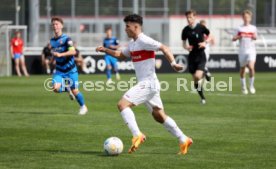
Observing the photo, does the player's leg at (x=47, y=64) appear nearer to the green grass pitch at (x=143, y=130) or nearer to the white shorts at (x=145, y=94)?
the green grass pitch at (x=143, y=130)

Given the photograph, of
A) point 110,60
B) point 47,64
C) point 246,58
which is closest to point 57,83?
point 246,58

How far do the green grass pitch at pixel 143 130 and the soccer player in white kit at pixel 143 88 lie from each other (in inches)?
14.7

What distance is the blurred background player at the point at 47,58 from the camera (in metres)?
38.7

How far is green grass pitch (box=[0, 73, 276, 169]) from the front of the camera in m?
11.1

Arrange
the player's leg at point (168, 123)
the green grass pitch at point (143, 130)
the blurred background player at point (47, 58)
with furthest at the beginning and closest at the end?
1. the blurred background player at point (47, 58)
2. the player's leg at point (168, 123)
3. the green grass pitch at point (143, 130)

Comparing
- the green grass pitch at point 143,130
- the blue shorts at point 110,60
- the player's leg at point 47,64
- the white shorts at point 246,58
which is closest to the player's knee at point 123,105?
the green grass pitch at point 143,130

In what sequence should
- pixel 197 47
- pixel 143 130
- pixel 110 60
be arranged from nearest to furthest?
pixel 143 130
pixel 197 47
pixel 110 60

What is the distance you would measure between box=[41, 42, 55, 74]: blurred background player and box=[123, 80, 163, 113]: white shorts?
2677 centimetres

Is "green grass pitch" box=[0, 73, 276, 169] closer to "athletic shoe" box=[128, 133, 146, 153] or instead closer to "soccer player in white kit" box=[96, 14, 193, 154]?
"athletic shoe" box=[128, 133, 146, 153]

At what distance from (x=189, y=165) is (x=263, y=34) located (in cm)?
3787

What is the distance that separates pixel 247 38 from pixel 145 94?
14067mm

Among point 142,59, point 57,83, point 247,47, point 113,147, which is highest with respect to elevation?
point 142,59

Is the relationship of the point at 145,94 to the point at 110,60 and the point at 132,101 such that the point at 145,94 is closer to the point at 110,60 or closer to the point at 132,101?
the point at 132,101

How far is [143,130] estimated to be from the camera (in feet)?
49.4
